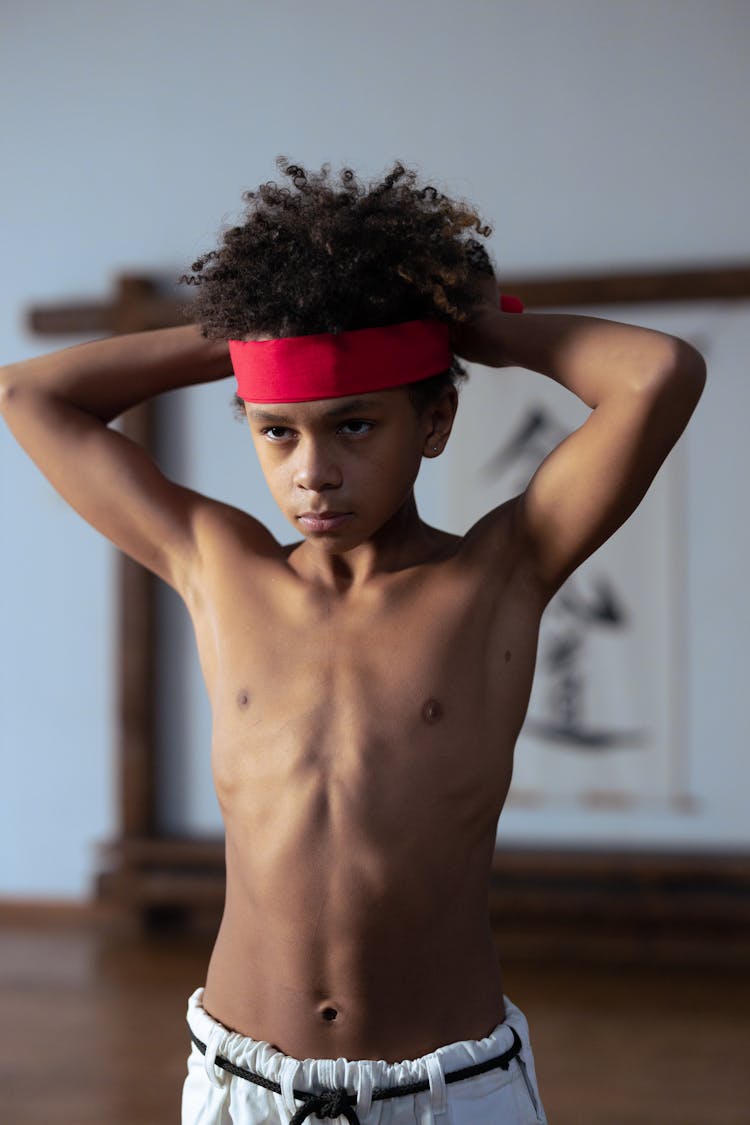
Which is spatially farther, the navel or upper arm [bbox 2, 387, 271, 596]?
upper arm [bbox 2, 387, 271, 596]

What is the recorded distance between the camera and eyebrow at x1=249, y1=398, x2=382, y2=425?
1.10 meters

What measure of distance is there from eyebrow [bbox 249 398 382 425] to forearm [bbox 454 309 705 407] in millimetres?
171

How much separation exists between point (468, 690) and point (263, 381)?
13.5 inches

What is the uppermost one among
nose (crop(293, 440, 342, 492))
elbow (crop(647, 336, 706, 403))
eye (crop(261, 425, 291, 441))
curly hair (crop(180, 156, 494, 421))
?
curly hair (crop(180, 156, 494, 421))

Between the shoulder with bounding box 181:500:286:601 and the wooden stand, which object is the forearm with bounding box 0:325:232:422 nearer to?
the shoulder with bounding box 181:500:286:601

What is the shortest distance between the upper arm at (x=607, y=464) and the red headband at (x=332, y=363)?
0.16 meters

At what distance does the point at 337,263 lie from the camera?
109cm

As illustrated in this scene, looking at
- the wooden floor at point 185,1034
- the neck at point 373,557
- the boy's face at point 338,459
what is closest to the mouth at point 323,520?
the boy's face at point 338,459

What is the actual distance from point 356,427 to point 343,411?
2 centimetres

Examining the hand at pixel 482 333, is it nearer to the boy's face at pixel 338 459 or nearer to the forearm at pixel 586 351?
the forearm at pixel 586 351

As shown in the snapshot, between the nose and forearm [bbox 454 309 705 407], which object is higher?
forearm [bbox 454 309 705 407]

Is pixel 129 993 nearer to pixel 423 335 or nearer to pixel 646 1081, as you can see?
pixel 646 1081

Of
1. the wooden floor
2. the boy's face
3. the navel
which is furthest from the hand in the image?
the wooden floor

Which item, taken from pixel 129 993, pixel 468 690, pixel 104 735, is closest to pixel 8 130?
pixel 104 735
